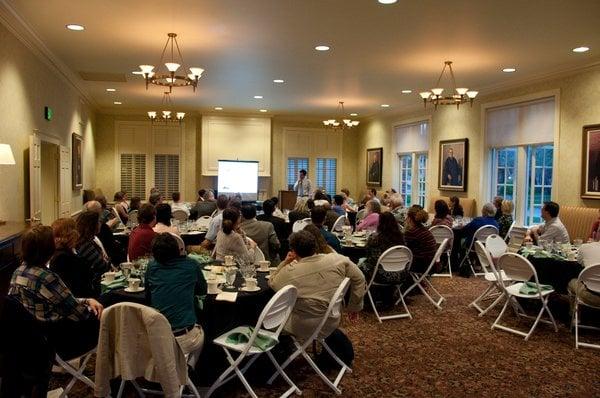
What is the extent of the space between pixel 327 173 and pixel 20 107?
10.8 m

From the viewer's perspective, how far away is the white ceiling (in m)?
5.45

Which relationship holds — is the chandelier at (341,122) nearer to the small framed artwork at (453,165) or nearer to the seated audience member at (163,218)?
the small framed artwork at (453,165)

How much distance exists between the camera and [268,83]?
10141 millimetres

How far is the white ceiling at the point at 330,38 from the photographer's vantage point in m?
5.45

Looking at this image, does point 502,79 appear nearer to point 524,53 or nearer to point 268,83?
point 524,53

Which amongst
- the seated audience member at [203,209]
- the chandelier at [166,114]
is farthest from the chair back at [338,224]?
the chandelier at [166,114]

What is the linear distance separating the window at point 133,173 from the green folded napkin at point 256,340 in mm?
12058

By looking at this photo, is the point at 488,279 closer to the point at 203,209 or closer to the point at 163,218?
the point at 163,218

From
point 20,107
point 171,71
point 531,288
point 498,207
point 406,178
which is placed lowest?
point 531,288

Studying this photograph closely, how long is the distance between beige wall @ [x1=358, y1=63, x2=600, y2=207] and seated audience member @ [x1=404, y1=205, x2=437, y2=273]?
12.0ft

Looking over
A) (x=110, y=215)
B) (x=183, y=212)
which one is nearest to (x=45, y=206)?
(x=110, y=215)

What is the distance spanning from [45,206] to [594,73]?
Result: 30.2 feet

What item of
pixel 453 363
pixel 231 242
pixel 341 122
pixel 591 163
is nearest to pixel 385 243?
pixel 453 363

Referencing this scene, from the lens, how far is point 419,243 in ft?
19.7
